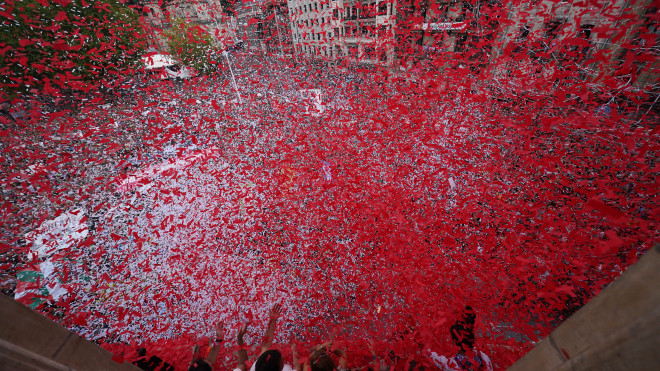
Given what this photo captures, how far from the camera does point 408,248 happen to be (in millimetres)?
5359

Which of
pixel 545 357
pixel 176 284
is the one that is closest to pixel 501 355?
pixel 545 357

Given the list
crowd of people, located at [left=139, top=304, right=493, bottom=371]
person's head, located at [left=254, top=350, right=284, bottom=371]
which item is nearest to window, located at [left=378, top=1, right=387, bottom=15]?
crowd of people, located at [left=139, top=304, right=493, bottom=371]

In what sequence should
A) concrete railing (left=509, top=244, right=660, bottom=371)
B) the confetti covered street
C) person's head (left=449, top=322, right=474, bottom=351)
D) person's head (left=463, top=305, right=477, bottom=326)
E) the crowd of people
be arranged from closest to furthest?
concrete railing (left=509, top=244, right=660, bottom=371) → the crowd of people → person's head (left=449, top=322, right=474, bottom=351) → person's head (left=463, top=305, right=477, bottom=326) → the confetti covered street

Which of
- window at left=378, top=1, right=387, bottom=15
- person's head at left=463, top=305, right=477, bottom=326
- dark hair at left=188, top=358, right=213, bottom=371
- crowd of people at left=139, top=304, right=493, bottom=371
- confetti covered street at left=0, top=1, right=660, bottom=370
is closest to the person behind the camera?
crowd of people at left=139, top=304, right=493, bottom=371

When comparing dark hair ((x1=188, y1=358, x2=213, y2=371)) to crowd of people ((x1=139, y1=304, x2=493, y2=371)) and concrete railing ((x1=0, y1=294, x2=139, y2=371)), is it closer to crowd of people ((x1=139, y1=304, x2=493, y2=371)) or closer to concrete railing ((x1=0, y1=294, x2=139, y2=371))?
crowd of people ((x1=139, y1=304, x2=493, y2=371))

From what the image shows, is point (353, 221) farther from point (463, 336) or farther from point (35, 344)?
point (35, 344)

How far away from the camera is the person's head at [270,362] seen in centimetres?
247

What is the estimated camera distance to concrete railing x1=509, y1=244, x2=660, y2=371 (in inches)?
35.7

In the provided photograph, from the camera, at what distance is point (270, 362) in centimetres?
252

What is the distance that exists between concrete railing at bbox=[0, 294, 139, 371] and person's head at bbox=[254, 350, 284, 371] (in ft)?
4.92

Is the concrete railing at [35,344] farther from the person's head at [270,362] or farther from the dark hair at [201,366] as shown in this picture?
the dark hair at [201,366]

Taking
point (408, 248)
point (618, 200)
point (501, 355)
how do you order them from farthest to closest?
point (408, 248) → point (618, 200) → point (501, 355)

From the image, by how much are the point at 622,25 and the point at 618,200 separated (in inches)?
280

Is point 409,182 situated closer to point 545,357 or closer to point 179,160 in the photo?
point 545,357
